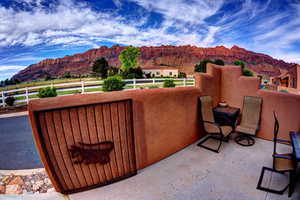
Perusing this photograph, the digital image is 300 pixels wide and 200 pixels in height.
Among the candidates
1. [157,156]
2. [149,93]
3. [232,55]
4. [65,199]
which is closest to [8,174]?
[65,199]

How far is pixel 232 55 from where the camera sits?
→ 66.1 metres

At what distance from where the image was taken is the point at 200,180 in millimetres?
2207

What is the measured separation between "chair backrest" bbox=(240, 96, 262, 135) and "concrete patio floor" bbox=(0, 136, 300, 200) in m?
0.70

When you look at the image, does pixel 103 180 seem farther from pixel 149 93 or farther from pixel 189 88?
pixel 189 88

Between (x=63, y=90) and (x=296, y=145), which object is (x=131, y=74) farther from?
(x=296, y=145)

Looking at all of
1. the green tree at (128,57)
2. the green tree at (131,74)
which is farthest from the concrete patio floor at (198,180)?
the green tree at (128,57)

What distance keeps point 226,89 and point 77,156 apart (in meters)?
3.96

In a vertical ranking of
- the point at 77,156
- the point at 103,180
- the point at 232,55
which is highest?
the point at 232,55

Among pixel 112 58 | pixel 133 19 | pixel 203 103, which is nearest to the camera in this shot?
pixel 203 103

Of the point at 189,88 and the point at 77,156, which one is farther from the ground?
the point at 189,88

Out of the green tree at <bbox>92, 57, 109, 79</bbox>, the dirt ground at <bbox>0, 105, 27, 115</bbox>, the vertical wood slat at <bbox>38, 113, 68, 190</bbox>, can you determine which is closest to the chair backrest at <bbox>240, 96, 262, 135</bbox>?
the vertical wood slat at <bbox>38, 113, 68, 190</bbox>

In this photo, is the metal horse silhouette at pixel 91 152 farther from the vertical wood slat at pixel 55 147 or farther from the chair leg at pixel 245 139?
the chair leg at pixel 245 139

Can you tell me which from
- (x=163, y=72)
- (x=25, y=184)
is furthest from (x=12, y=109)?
(x=163, y=72)

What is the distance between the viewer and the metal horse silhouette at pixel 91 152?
1851 millimetres
